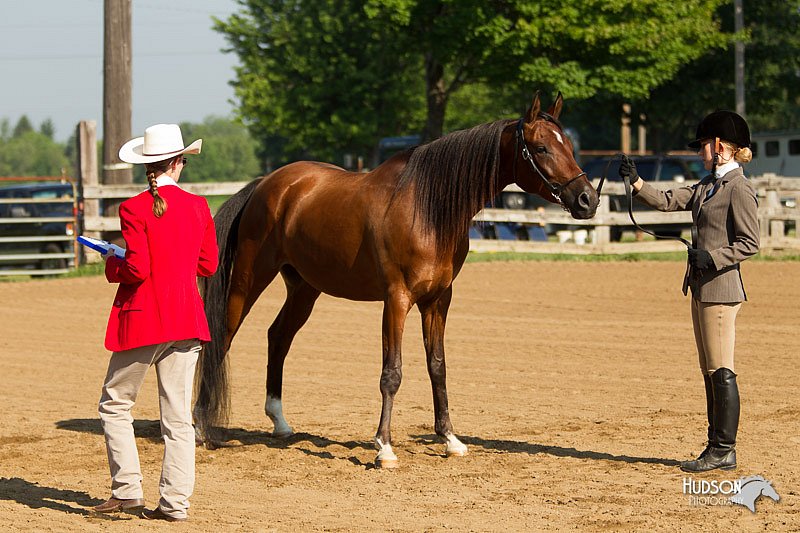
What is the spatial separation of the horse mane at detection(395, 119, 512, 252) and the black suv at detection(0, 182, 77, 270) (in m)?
13.9

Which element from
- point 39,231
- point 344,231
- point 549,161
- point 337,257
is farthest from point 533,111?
point 39,231

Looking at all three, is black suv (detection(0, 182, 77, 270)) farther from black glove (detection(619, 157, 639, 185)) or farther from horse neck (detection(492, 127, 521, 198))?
black glove (detection(619, 157, 639, 185))

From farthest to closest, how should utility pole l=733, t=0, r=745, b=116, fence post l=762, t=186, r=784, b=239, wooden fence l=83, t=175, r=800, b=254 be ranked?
1. utility pole l=733, t=0, r=745, b=116
2. fence post l=762, t=186, r=784, b=239
3. wooden fence l=83, t=175, r=800, b=254

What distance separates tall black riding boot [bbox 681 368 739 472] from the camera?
21.2ft

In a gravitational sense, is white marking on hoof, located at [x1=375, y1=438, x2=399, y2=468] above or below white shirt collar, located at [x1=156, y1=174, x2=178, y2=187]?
below

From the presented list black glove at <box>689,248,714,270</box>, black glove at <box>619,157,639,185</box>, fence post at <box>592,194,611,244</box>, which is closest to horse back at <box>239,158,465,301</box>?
black glove at <box>619,157,639,185</box>

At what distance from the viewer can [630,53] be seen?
29.7 m

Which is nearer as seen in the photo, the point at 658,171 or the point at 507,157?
the point at 507,157

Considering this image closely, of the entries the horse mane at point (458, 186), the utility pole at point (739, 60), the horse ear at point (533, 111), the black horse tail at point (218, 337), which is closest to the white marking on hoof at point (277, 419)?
the black horse tail at point (218, 337)

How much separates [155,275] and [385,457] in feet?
6.98

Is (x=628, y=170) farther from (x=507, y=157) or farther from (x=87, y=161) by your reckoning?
(x=87, y=161)

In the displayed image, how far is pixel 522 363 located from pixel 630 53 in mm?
20684

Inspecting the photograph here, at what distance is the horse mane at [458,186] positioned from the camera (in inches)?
280

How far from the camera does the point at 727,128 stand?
21.1 feet
